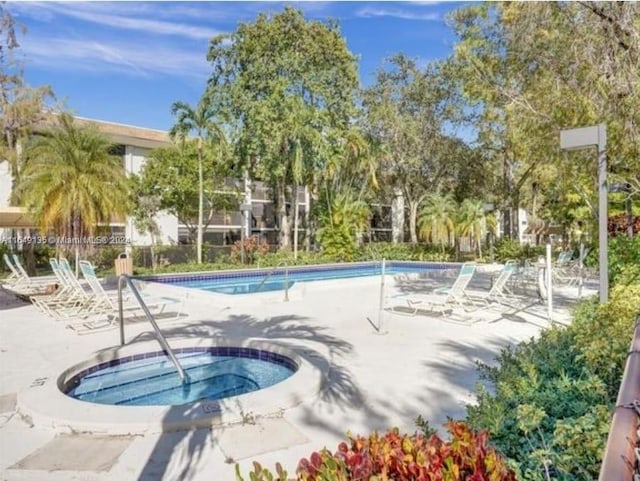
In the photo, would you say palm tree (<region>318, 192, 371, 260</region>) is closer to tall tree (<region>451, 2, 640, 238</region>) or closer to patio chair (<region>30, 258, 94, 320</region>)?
tall tree (<region>451, 2, 640, 238</region>)

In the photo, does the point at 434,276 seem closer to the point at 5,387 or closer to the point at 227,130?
the point at 227,130

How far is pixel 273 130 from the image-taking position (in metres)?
24.1

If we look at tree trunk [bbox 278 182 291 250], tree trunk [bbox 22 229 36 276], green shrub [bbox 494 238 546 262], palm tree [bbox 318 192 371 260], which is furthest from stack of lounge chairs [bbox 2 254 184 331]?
green shrub [bbox 494 238 546 262]

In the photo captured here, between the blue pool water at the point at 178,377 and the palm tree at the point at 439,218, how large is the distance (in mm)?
20850

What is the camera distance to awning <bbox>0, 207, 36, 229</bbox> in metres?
15.6

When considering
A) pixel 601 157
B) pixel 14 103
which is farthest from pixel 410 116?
pixel 601 157

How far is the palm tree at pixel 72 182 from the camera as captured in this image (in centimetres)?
1541

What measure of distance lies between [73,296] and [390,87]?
2249 centimetres

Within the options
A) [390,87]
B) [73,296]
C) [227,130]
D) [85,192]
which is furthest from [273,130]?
[73,296]

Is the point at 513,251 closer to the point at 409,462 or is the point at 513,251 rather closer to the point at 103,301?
the point at 103,301

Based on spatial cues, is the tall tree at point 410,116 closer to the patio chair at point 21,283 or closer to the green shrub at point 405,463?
the patio chair at point 21,283

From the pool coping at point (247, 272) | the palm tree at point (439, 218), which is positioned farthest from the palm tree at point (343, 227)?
the palm tree at point (439, 218)

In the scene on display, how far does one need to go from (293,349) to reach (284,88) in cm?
1980

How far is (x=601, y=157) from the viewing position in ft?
22.9
